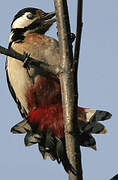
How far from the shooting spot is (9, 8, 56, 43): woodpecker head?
18.9ft

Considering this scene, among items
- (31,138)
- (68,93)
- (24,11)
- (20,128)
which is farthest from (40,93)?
(68,93)

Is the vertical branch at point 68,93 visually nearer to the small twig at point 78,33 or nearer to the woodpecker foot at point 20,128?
the small twig at point 78,33

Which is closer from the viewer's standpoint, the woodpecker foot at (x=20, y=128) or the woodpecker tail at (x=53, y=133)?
the woodpecker tail at (x=53, y=133)

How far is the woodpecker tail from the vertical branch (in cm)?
87

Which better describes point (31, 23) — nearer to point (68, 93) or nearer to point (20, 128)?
point (20, 128)

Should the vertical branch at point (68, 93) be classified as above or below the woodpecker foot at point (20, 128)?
above

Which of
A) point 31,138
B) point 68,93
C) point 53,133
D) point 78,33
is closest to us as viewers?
point 78,33

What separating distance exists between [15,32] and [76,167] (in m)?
3.21

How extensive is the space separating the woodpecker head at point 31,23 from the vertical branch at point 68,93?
8.01 ft

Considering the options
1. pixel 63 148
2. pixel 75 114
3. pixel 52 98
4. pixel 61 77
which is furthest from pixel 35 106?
pixel 75 114

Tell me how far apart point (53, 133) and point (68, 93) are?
1.62 m

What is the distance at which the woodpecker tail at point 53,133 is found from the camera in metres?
4.11

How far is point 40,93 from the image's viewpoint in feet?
17.4

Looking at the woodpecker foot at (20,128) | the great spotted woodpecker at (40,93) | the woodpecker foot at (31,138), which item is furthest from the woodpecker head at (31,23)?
the woodpecker foot at (31,138)
